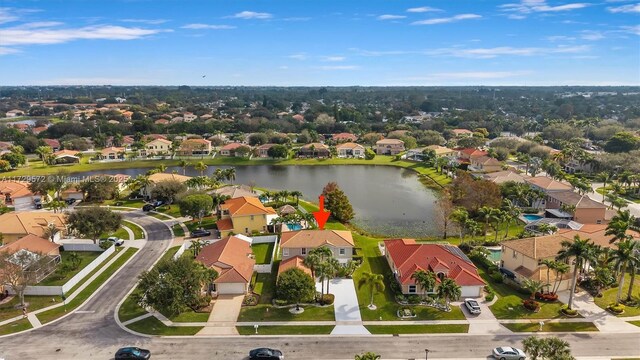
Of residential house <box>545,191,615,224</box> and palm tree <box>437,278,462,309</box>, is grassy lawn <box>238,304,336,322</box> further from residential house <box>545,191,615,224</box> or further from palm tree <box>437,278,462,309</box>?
residential house <box>545,191,615,224</box>

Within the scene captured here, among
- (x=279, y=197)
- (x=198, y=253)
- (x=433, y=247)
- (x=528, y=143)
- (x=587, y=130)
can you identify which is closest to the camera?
(x=433, y=247)

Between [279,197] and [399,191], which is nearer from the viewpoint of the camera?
[279,197]

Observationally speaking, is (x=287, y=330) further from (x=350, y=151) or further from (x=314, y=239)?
(x=350, y=151)

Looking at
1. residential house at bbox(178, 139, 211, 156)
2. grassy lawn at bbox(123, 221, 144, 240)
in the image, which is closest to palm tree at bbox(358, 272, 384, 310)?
grassy lawn at bbox(123, 221, 144, 240)

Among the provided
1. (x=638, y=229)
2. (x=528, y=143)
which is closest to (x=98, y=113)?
(x=528, y=143)

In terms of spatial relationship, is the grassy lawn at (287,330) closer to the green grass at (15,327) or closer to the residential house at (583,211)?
the green grass at (15,327)

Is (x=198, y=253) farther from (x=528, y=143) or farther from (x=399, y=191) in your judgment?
(x=528, y=143)

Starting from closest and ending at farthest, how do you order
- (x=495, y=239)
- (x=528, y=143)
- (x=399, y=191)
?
(x=495, y=239) < (x=399, y=191) < (x=528, y=143)
